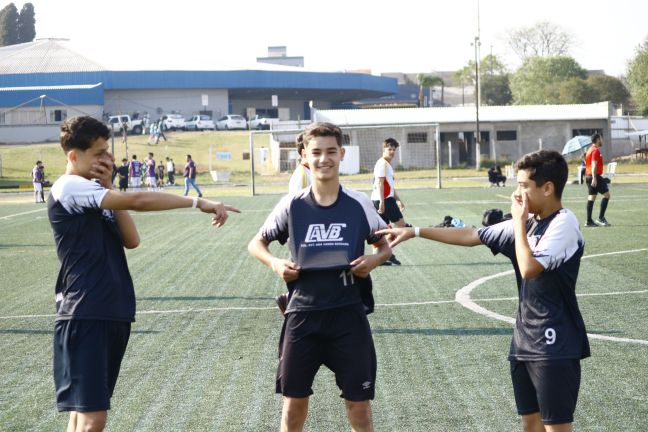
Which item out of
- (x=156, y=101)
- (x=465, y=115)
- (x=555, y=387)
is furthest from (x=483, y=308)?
(x=156, y=101)

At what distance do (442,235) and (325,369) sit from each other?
3197 millimetres

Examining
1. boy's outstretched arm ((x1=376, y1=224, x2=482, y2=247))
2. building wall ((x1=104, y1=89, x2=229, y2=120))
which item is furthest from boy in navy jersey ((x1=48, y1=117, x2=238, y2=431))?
building wall ((x1=104, y1=89, x2=229, y2=120))

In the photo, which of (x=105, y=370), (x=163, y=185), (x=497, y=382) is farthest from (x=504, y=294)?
(x=163, y=185)

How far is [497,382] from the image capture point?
26.0ft

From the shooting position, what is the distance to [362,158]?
5906 centimetres

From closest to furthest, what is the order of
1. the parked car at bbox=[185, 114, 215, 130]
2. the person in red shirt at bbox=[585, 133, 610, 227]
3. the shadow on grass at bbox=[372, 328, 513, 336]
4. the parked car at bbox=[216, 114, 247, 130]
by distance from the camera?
the shadow on grass at bbox=[372, 328, 513, 336], the person in red shirt at bbox=[585, 133, 610, 227], the parked car at bbox=[185, 114, 215, 130], the parked car at bbox=[216, 114, 247, 130]

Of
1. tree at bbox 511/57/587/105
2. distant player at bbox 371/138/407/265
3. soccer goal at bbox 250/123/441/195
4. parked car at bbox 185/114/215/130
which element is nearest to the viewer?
distant player at bbox 371/138/407/265

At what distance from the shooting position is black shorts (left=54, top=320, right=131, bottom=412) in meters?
5.34

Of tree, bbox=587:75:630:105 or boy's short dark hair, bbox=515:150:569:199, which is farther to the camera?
tree, bbox=587:75:630:105

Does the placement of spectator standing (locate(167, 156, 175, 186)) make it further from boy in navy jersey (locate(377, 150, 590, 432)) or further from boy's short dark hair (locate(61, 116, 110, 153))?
boy in navy jersey (locate(377, 150, 590, 432))

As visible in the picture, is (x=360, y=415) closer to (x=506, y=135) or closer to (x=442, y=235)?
(x=442, y=235)

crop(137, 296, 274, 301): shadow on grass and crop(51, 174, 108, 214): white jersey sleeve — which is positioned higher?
crop(51, 174, 108, 214): white jersey sleeve

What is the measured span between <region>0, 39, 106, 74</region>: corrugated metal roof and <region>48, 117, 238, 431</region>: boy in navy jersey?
3777 inches

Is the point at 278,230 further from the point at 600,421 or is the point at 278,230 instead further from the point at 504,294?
the point at 504,294
